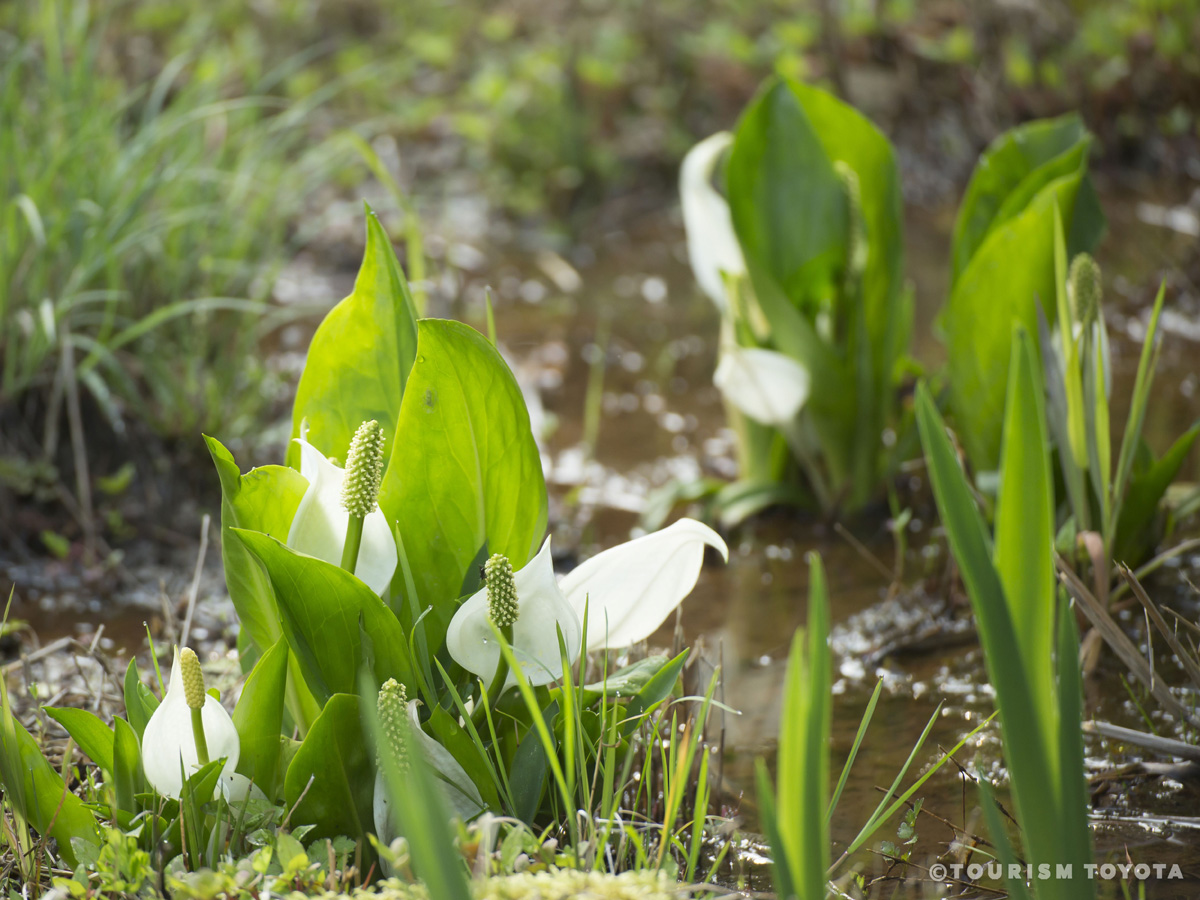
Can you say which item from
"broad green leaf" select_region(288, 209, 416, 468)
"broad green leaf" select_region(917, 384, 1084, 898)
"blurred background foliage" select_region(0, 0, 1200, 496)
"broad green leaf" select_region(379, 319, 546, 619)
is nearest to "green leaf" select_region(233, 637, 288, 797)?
"broad green leaf" select_region(379, 319, 546, 619)

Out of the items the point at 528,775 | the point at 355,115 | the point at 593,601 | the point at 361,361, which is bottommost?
the point at 528,775

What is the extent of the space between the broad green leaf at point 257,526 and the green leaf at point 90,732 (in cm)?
15

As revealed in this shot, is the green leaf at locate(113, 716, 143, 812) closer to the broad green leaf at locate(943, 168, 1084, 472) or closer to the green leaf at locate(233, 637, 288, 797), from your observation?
the green leaf at locate(233, 637, 288, 797)

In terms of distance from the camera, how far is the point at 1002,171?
5.89 feet

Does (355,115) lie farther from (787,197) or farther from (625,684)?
(625,684)

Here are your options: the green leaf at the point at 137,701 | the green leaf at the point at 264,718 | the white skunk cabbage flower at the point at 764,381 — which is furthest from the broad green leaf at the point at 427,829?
the white skunk cabbage flower at the point at 764,381

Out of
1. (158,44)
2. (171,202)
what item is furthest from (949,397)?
(158,44)

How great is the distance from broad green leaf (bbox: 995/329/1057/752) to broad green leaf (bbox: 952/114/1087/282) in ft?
3.84

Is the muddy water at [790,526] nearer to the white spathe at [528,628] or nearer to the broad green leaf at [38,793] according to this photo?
the white spathe at [528,628]

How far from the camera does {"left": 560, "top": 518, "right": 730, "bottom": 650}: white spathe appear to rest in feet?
3.21

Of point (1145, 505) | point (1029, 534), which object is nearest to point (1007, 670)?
point (1029, 534)

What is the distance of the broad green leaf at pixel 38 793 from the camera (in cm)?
90

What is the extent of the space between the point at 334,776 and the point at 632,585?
316 millimetres

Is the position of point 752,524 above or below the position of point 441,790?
below
